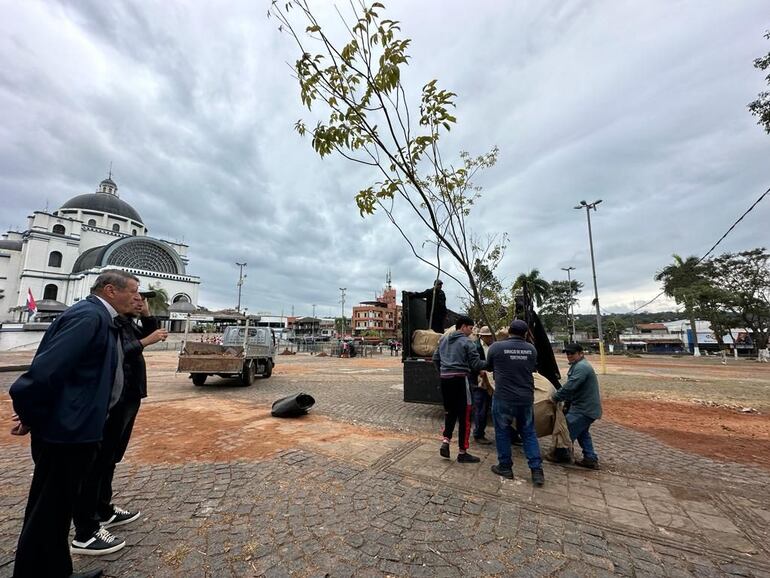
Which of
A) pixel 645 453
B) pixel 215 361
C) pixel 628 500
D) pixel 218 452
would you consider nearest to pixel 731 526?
pixel 628 500

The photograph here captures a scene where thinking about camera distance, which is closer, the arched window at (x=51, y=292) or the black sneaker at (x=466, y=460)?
the black sneaker at (x=466, y=460)

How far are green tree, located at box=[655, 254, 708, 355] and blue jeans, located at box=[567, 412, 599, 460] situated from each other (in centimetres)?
3908

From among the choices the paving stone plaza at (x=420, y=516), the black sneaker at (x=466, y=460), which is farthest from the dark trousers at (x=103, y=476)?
the black sneaker at (x=466, y=460)

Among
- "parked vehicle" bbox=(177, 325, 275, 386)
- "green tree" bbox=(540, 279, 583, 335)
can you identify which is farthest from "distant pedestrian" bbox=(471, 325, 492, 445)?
"green tree" bbox=(540, 279, 583, 335)

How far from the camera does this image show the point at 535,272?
142 feet

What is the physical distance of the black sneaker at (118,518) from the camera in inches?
102

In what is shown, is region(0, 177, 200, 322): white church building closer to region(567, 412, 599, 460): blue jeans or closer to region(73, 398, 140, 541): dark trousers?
region(73, 398, 140, 541): dark trousers

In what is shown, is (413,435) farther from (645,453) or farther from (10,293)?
(10,293)

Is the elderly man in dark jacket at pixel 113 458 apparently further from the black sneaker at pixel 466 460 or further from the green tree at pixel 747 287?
the green tree at pixel 747 287

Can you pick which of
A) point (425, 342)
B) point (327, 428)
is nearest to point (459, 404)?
point (425, 342)

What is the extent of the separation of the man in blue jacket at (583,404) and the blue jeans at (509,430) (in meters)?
0.73

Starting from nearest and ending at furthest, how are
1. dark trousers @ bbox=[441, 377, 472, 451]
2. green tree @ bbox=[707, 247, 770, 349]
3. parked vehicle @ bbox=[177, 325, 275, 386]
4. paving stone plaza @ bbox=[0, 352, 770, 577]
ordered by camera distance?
paving stone plaza @ bbox=[0, 352, 770, 577], dark trousers @ bbox=[441, 377, 472, 451], parked vehicle @ bbox=[177, 325, 275, 386], green tree @ bbox=[707, 247, 770, 349]

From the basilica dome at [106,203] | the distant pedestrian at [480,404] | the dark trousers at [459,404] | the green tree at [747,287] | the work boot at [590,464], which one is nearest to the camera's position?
the work boot at [590,464]

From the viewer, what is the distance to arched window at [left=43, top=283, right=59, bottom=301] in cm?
5753
